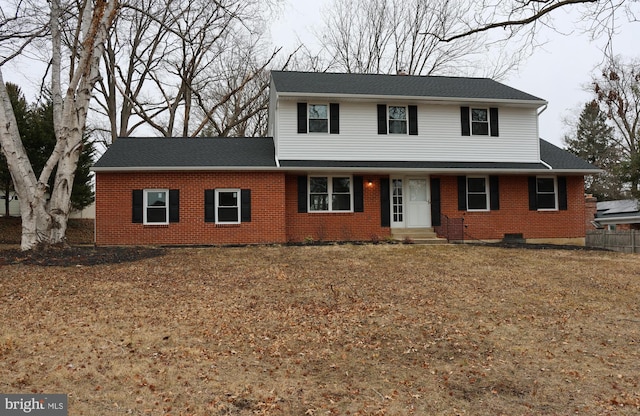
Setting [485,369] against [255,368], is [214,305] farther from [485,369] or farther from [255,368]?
[485,369]

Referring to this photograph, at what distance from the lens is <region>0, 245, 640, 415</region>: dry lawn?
438 cm

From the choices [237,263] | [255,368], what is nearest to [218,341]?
[255,368]

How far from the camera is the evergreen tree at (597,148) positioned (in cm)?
4000

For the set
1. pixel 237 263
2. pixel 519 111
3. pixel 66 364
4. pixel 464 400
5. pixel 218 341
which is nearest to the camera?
pixel 464 400

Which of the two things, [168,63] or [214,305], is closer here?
[214,305]

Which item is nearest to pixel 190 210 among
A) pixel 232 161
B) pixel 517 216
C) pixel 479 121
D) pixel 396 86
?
pixel 232 161

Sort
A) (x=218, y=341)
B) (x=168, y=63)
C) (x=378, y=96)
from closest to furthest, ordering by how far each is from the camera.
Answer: (x=218, y=341)
(x=378, y=96)
(x=168, y=63)

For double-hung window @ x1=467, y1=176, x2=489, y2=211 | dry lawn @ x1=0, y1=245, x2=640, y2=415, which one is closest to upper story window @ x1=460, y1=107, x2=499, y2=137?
double-hung window @ x1=467, y1=176, x2=489, y2=211

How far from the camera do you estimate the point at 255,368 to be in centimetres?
507

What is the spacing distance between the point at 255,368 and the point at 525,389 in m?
2.83

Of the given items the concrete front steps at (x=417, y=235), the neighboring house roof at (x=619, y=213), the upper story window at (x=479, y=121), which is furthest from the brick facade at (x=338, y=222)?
the neighboring house roof at (x=619, y=213)

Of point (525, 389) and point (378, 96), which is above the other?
point (378, 96)

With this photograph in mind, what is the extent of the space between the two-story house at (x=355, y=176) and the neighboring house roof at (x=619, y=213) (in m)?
14.1

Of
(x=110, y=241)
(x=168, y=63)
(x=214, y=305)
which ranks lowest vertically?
(x=214, y=305)
